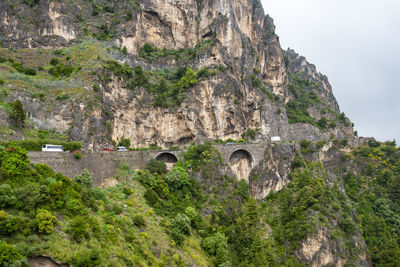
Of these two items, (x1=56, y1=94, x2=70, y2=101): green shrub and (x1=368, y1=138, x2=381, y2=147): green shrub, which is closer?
(x1=56, y1=94, x2=70, y2=101): green shrub

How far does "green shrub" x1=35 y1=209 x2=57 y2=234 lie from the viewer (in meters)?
15.9

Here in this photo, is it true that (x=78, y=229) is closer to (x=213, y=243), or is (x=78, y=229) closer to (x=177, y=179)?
(x=213, y=243)

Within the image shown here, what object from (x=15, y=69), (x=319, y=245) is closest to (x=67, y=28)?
(x=15, y=69)

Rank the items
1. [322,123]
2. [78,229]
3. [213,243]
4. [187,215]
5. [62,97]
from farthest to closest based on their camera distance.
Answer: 1. [322,123]
2. [62,97]
3. [187,215]
4. [213,243]
5. [78,229]

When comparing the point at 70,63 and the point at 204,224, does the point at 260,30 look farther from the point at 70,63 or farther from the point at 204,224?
the point at 204,224

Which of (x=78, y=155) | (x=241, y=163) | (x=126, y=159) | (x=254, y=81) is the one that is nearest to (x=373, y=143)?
(x=254, y=81)

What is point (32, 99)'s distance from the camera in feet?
112

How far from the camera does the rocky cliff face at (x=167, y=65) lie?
40.9m

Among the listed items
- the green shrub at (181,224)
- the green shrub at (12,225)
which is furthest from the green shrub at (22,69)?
the green shrub at (12,225)

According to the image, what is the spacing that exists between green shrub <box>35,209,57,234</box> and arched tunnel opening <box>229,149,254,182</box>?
31432 millimetres

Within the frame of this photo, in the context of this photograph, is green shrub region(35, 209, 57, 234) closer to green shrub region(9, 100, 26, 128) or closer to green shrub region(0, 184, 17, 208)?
green shrub region(0, 184, 17, 208)

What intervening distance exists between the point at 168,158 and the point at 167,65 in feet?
80.0

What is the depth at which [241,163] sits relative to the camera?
45469 millimetres

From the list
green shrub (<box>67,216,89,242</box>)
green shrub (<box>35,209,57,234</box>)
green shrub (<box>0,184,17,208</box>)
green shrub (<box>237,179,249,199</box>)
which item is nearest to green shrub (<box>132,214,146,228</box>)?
green shrub (<box>67,216,89,242</box>)
